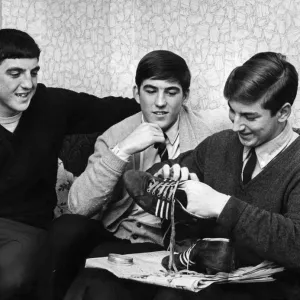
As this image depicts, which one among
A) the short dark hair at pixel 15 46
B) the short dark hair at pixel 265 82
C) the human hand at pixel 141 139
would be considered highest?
the short dark hair at pixel 15 46

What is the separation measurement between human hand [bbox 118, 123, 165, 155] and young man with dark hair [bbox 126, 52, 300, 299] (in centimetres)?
17

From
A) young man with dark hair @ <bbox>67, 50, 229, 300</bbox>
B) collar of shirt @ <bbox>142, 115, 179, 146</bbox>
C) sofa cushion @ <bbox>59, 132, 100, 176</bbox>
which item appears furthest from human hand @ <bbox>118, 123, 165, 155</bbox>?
sofa cushion @ <bbox>59, 132, 100, 176</bbox>

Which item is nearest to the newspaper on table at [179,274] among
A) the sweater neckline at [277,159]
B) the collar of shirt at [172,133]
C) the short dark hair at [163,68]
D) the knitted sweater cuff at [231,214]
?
the knitted sweater cuff at [231,214]

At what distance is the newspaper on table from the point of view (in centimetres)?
147

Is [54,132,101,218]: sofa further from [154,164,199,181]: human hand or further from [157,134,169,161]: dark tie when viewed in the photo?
[154,164,199,181]: human hand

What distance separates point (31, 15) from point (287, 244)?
6.21 ft

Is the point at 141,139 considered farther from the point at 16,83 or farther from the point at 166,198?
the point at 16,83

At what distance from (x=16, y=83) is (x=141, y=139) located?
0.53 metres

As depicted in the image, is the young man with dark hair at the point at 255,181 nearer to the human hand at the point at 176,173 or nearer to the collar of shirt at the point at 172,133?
the human hand at the point at 176,173

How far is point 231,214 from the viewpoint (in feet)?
4.96

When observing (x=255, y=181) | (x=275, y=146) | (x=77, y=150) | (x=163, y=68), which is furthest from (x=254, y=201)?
(x=77, y=150)

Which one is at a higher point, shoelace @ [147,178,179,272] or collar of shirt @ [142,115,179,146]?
collar of shirt @ [142,115,179,146]

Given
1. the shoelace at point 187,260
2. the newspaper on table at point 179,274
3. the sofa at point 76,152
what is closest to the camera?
the newspaper on table at point 179,274

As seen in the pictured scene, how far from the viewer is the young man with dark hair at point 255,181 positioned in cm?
151
